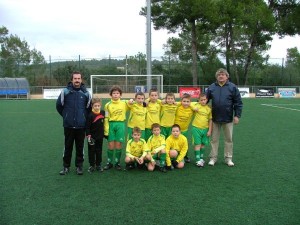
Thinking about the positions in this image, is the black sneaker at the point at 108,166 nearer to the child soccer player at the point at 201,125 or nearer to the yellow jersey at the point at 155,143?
the yellow jersey at the point at 155,143

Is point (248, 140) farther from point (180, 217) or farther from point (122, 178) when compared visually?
point (180, 217)

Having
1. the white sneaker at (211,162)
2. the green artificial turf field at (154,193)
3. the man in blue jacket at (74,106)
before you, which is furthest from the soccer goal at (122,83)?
the man in blue jacket at (74,106)

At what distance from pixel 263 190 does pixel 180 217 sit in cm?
152

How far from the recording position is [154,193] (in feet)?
15.4

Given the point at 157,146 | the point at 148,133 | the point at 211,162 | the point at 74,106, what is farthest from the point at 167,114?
the point at 74,106

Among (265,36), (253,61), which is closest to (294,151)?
(265,36)

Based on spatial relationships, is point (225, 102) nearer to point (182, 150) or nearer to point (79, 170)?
point (182, 150)

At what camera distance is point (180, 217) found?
3885 millimetres

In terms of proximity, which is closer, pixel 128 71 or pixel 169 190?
pixel 169 190

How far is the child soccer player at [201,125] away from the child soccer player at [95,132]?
1627 mm

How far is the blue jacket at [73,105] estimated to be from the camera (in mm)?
5465

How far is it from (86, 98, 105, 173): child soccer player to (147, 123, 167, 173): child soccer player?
0.81m

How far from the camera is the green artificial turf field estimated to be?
3900 millimetres

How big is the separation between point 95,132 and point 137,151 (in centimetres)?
74
